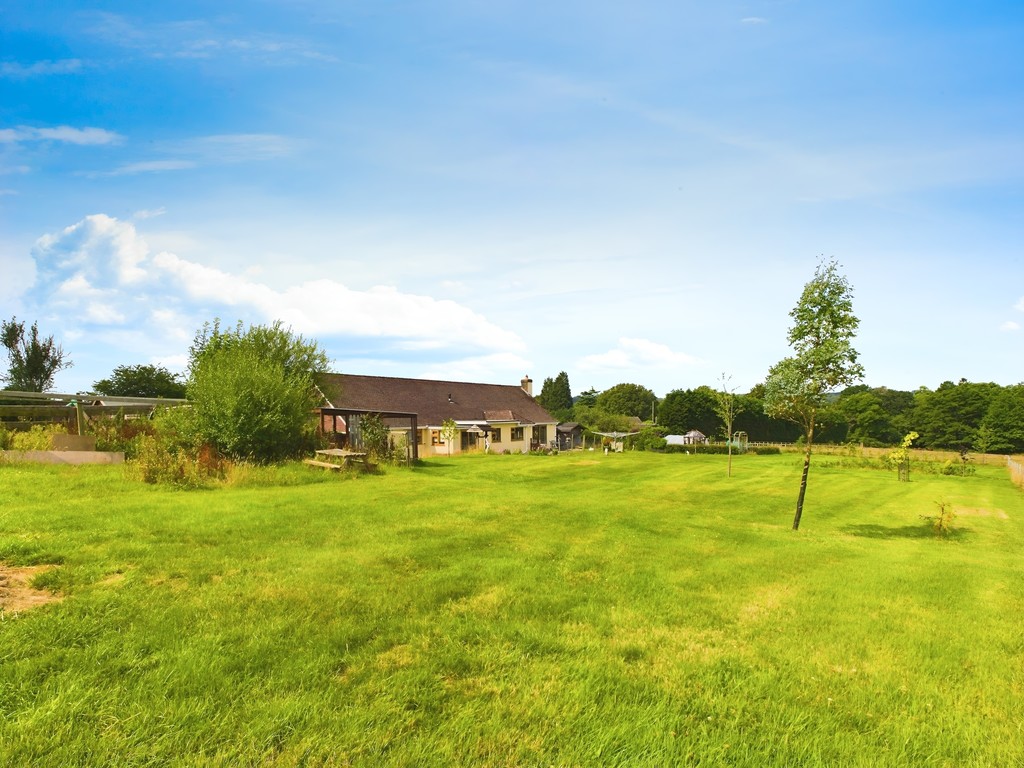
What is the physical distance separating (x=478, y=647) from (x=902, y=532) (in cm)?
1798

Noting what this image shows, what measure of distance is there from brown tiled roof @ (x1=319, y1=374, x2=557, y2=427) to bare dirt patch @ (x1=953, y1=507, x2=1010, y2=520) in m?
32.2

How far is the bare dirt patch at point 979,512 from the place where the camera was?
72.8 ft

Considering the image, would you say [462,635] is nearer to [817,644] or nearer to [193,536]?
[817,644]

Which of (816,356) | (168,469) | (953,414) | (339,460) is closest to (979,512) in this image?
A: (816,356)

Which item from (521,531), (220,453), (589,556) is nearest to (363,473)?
(220,453)

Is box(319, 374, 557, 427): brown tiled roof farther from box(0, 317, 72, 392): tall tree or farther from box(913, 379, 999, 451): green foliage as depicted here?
box(913, 379, 999, 451): green foliage

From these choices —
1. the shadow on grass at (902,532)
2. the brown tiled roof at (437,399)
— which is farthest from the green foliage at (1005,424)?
the shadow on grass at (902,532)

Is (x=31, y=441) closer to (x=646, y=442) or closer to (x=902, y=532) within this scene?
(x=902, y=532)

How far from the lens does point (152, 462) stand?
15.7m

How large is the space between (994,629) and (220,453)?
20395 mm

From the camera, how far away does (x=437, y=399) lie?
164 feet

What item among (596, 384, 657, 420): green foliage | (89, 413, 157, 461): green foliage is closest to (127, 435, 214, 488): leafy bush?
(89, 413, 157, 461): green foliage

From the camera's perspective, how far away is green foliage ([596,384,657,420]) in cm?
11594

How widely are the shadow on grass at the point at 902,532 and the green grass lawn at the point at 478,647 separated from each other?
5576 mm
